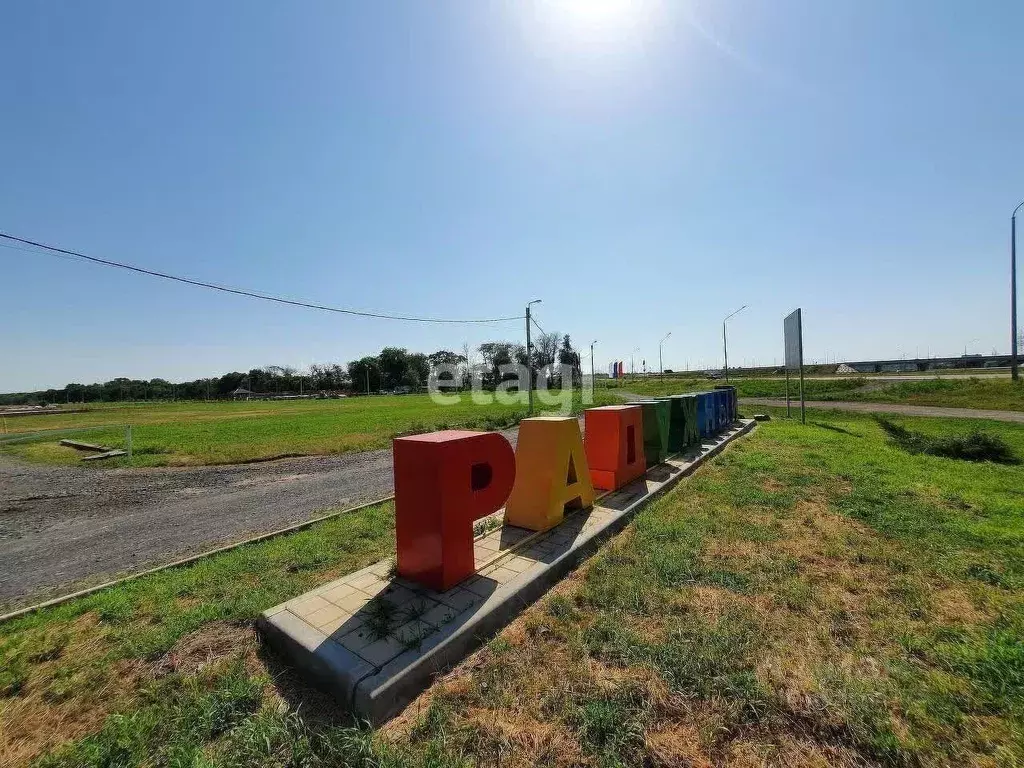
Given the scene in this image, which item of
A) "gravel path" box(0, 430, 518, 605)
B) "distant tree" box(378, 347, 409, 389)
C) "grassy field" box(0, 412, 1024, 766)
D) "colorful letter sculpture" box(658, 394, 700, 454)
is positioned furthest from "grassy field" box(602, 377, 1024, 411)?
"distant tree" box(378, 347, 409, 389)

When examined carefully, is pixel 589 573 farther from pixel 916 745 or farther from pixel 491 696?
pixel 916 745

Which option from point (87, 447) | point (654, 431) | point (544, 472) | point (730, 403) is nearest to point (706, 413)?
point (730, 403)

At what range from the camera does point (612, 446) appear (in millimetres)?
7012

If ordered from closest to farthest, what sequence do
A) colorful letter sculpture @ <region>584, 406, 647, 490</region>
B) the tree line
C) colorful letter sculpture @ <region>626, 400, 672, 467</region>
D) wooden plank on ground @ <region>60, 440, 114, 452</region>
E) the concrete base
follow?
the concrete base
colorful letter sculpture @ <region>584, 406, 647, 490</region>
colorful letter sculpture @ <region>626, 400, 672, 467</region>
wooden plank on ground @ <region>60, 440, 114, 452</region>
the tree line

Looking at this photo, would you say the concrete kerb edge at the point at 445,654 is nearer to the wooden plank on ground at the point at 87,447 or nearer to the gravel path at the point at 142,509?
the gravel path at the point at 142,509

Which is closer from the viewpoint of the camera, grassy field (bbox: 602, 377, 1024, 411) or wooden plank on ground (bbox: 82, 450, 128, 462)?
wooden plank on ground (bbox: 82, 450, 128, 462)

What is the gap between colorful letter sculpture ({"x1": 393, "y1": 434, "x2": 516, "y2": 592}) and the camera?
3.86 m

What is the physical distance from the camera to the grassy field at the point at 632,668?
2332mm

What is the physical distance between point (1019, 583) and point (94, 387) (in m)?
146

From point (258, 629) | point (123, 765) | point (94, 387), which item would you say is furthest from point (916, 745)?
point (94, 387)

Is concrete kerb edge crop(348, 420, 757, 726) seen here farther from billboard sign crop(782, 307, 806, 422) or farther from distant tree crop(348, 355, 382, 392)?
distant tree crop(348, 355, 382, 392)

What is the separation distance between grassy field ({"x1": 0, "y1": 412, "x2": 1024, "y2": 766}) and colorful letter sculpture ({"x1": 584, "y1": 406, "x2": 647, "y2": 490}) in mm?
1770

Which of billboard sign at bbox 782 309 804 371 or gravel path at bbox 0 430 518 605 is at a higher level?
billboard sign at bbox 782 309 804 371

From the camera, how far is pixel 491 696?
2.74m
